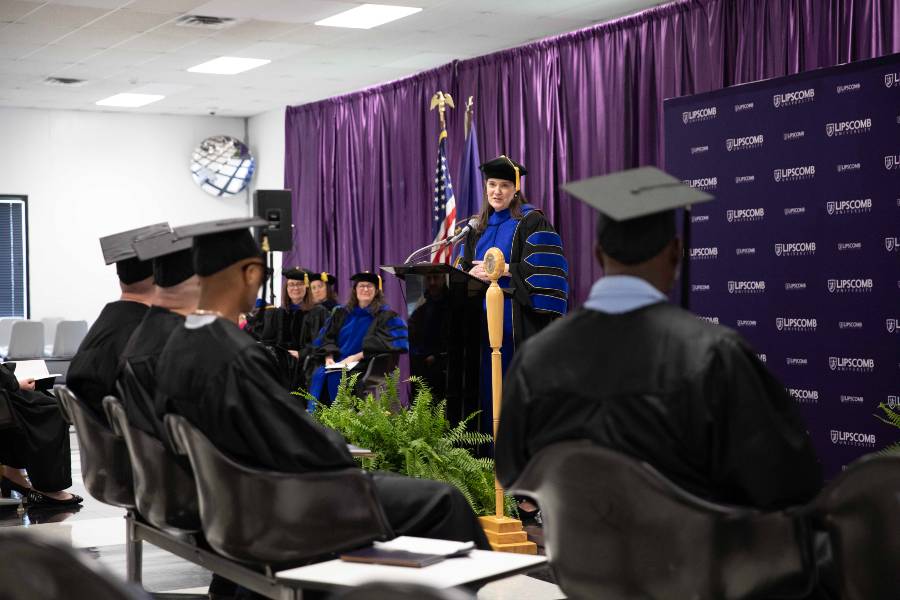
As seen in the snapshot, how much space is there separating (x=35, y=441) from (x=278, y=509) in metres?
4.58

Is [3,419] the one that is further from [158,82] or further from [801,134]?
[158,82]

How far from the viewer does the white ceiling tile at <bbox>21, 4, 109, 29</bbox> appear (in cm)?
956

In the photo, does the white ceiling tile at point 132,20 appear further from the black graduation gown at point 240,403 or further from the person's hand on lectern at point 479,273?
the black graduation gown at point 240,403

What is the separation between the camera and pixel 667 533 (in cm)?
238

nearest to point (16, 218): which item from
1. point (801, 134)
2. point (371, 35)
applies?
point (371, 35)

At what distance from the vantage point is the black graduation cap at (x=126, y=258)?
484 centimetres

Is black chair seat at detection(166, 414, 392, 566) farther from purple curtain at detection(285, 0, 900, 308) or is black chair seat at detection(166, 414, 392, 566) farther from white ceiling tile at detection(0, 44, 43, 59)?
white ceiling tile at detection(0, 44, 43, 59)

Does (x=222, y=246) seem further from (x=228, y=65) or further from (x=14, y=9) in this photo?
(x=228, y=65)

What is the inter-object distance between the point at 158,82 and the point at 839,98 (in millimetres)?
9207

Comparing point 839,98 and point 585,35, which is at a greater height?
point 585,35

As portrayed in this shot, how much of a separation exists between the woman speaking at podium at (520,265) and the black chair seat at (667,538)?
412cm

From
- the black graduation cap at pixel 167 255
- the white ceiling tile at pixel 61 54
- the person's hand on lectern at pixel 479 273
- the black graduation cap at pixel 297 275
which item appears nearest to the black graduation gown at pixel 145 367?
the black graduation cap at pixel 167 255

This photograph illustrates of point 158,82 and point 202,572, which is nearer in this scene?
point 202,572

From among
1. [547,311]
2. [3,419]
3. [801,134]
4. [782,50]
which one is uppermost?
[782,50]
